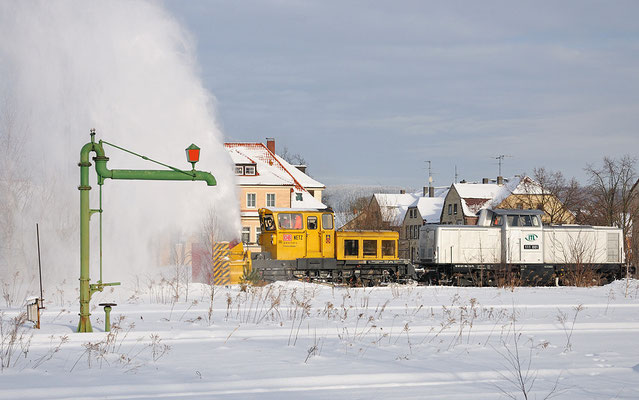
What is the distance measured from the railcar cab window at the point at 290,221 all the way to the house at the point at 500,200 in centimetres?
3512

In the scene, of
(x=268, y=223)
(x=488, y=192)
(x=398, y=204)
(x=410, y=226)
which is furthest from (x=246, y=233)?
(x=398, y=204)

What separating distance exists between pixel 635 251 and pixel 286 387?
33007 millimetres

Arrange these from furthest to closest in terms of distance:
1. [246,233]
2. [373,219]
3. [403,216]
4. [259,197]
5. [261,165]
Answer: [403,216] → [373,219] → [261,165] → [259,197] → [246,233]

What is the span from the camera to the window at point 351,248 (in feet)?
79.9

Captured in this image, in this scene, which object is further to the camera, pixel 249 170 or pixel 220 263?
pixel 249 170

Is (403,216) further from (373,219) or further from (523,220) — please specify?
(523,220)

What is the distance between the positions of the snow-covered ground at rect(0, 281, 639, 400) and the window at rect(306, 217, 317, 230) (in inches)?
404

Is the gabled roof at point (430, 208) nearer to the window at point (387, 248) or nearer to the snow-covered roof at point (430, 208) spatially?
the snow-covered roof at point (430, 208)

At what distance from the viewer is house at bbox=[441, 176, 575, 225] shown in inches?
2265

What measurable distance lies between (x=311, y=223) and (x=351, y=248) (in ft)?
5.77

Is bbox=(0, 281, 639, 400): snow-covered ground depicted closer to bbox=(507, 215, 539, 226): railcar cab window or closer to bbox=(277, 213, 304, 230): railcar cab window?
bbox=(277, 213, 304, 230): railcar cab window

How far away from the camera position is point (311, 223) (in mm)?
24125

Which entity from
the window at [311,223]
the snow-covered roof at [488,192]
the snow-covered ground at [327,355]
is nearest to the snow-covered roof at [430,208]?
the snow-covered roof at [488,192]

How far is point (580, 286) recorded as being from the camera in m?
22.9
